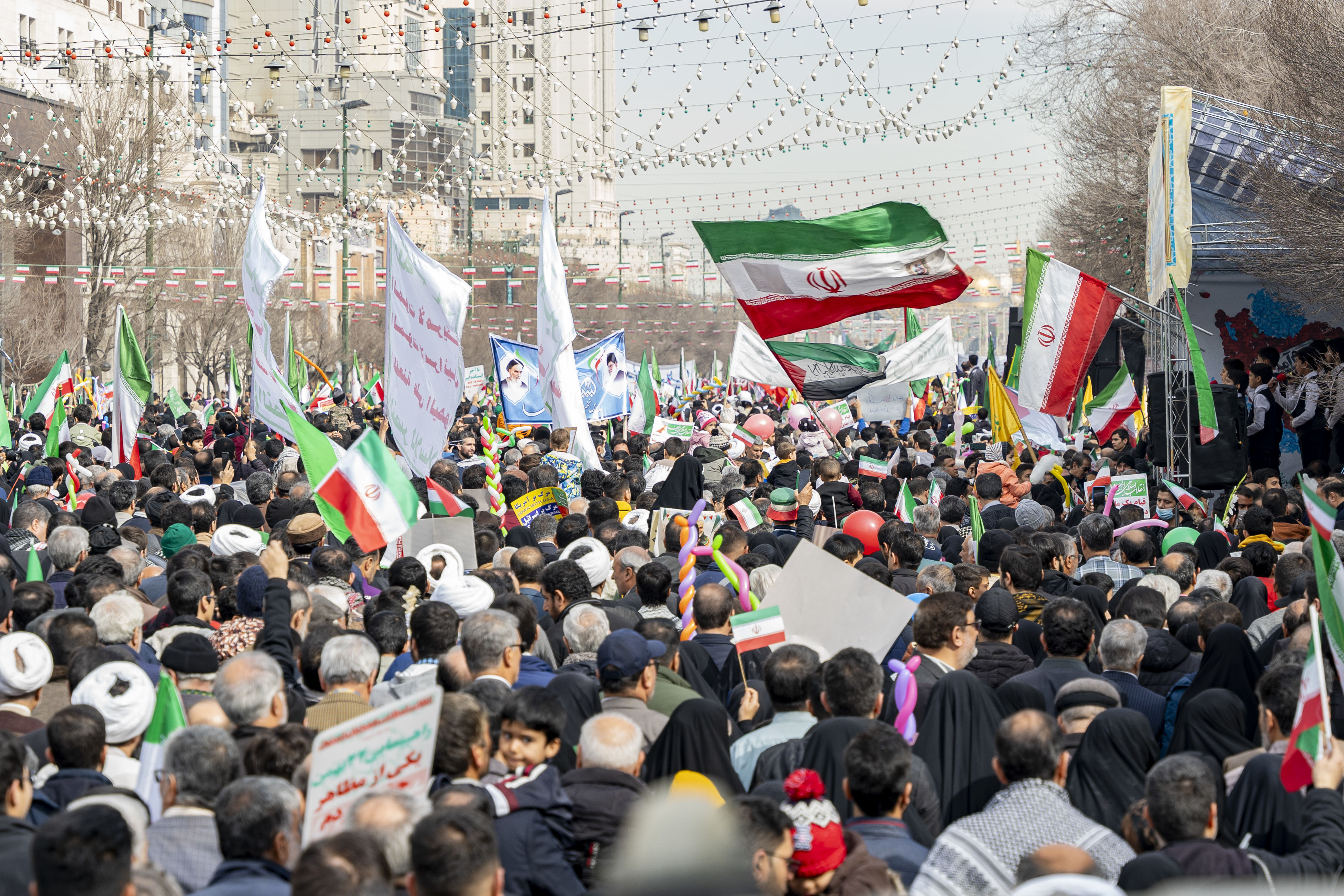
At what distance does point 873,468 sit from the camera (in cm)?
1402

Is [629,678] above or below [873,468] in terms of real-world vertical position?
above

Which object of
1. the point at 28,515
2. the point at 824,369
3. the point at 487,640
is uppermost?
the point at 824,369

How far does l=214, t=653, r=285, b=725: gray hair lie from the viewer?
5.63 m

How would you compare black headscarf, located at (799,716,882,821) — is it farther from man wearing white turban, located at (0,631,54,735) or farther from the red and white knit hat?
man wearing white turban, located at (0,631,54,735)

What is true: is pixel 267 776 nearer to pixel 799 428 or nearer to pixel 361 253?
pixel 799 428

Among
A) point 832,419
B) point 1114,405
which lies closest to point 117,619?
point 1114,405

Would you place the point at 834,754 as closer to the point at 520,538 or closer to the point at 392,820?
the point at 392,820

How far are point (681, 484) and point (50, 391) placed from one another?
12630mm

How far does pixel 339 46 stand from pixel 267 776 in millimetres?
23793

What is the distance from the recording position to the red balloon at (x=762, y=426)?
23.5 metres

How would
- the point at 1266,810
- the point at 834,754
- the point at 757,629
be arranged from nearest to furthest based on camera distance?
the point at 1266,810, the point at 834,754, the point at 757,629

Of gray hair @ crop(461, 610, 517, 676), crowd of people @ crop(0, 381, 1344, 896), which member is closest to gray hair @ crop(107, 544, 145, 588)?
crowd of people @ crop(0, 381, 1344, 896)

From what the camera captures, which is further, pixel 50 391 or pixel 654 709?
pixel 50 391

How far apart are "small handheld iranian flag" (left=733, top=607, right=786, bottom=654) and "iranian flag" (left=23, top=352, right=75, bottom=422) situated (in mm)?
16072
